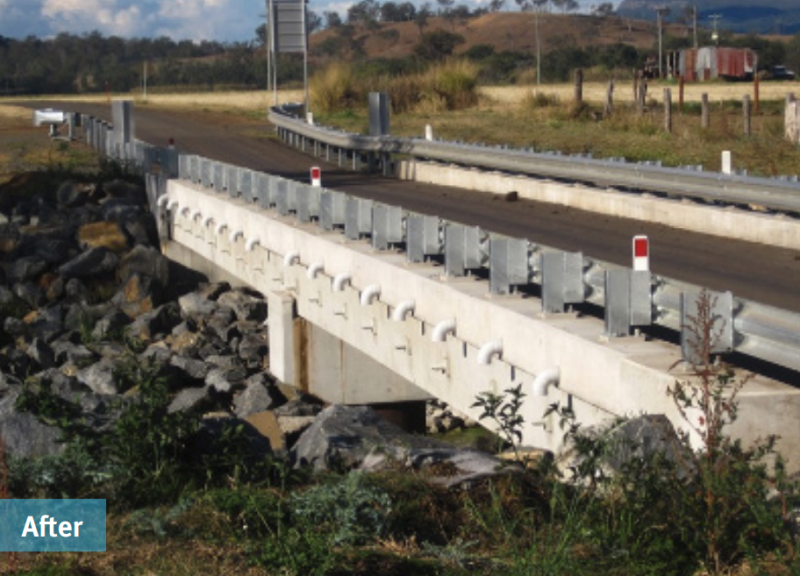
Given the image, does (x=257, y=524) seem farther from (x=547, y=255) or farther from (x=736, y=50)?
(x=736, y=50)

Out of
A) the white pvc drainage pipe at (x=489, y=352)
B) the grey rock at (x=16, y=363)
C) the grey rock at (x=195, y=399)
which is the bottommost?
the grey rock at (x=16, y=363)

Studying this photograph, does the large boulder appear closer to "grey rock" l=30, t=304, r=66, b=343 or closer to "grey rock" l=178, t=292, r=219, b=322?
A: "grey rock" l=178, t=292, r=219, b=322

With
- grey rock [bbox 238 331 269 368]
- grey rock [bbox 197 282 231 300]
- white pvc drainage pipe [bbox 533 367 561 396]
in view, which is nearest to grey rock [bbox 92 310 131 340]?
grey rock [bbox 197 282 231 300]

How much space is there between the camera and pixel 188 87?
103562mm

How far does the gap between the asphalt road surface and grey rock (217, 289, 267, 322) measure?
247 centimetres

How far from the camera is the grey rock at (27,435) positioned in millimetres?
9279

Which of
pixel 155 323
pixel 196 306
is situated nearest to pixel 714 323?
pixel 155 323

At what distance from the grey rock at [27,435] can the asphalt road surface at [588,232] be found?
18.3 ft

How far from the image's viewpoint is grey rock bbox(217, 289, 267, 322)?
22969 mm

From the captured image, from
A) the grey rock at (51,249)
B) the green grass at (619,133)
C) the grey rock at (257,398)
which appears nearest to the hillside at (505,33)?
the green grass at (619,133)

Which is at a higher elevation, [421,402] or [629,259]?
[629,259]

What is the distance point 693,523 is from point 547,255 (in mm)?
4370

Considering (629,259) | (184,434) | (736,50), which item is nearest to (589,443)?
(184,434)

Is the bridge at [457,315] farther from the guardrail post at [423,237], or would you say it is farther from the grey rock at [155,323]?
the grey rock at [155,323]
